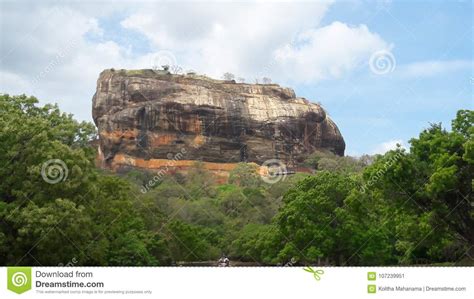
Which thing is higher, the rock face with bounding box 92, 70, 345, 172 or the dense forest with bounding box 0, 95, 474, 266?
the rock face with bounding box 92, 70, 345, 172

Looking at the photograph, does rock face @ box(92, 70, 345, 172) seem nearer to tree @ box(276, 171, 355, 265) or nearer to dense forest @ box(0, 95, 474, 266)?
dense forest @ box(0, 95, 474, 266)

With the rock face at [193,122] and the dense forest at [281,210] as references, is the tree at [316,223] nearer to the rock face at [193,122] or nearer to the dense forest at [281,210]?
the dense forest at [281,210]

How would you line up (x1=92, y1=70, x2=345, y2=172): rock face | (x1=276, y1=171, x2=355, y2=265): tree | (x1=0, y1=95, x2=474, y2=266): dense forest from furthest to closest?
(x1=92, y1=70, x2=345, y2=172): rock face → (x1=276, y1=171, x2=355, y2=265): tree → (x1=0, y1=95, x2=474, y2=266): dense forest

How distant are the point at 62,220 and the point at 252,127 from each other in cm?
9383

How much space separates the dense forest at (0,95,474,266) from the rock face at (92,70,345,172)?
65.0 meters

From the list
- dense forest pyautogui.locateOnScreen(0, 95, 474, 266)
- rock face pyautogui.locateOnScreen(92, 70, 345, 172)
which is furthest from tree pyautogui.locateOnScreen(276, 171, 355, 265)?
rock face pyautogui.locateOnScreen(92, 70, 345, 172)

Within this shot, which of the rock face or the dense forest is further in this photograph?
the rock face

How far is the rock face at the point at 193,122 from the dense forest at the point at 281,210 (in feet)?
213

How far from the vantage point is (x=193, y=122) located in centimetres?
12131

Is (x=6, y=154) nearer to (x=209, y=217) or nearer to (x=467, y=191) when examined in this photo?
(x=467, y=191)

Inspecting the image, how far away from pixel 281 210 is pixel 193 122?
74.9 metres

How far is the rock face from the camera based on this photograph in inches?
4700

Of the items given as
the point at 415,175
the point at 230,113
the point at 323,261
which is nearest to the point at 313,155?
the point at 230,113

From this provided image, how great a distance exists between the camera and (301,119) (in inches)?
5005
